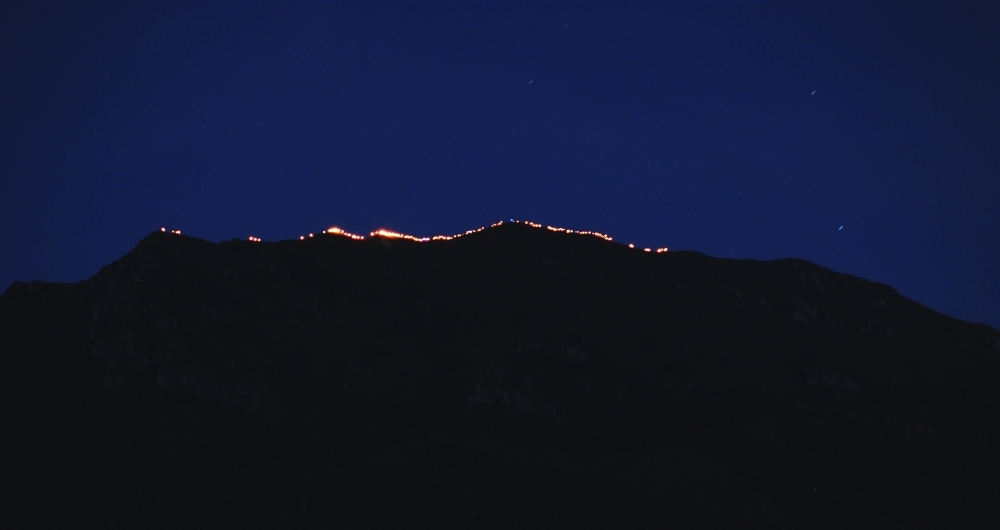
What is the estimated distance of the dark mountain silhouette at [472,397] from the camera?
115062 mm

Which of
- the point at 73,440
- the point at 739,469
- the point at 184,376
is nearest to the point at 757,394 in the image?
the point at 739,469

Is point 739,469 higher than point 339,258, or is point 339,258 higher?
point 339,258

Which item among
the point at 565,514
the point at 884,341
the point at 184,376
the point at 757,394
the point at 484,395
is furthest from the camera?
the point at 884,341

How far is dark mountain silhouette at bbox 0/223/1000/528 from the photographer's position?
11506 cm

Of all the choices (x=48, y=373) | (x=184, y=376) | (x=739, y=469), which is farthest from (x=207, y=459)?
(x=739, y=469)

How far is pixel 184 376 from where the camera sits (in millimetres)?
127938

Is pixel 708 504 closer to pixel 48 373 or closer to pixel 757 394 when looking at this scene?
pixel 757 394

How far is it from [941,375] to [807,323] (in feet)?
79.1

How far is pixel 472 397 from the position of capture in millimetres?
136000

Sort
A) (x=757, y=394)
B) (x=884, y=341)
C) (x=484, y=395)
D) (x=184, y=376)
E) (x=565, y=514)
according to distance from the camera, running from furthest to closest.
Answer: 1. (x=884, y=341)
2. (x=757, y=394)
3. (x=484, y=395)
4. (x=184, y=376)
5. (x=565, y=514)

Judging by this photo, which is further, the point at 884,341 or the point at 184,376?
the point at 884,341

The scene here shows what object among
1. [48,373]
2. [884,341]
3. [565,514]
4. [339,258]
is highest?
[339,258]

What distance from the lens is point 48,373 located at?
129m

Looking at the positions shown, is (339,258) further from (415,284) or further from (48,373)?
(48,373)
